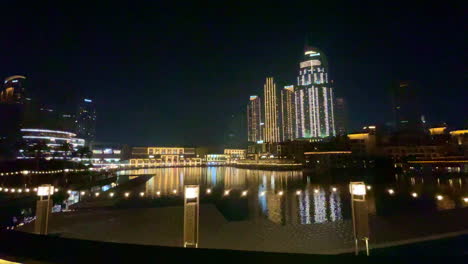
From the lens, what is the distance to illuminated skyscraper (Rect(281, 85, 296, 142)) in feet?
498

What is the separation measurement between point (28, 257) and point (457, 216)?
13.4 m

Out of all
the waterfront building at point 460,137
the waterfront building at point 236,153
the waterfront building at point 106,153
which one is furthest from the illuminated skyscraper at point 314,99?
the waterfront building at point 106,153

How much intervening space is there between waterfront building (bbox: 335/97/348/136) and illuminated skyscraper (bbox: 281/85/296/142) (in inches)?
Result: 966

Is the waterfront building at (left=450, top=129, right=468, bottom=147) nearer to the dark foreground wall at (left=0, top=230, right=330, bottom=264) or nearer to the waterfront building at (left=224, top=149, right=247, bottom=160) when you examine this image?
the dark foreground wall at (left=0, top=230, right=330, bottom=264)

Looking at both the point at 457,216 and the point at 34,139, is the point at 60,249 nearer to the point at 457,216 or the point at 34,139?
the point at 457,216

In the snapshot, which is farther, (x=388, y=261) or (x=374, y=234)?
(x=374, y=234)

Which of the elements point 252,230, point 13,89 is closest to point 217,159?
point 13,89

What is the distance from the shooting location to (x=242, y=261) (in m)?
3.45

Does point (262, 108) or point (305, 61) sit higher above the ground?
point (305, 61)

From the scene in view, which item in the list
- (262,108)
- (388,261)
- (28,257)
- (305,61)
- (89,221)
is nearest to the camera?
(388,261)

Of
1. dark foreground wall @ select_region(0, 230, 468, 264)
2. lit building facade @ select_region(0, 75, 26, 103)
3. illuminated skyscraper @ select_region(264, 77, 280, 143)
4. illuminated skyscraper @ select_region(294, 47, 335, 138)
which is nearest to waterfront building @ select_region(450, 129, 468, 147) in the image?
illuminated skyscraper @ select_region(294, 47, 335, 138)

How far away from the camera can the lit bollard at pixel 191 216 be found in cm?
551

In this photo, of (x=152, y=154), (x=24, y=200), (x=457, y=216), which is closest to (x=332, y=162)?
(x=457, y=216)

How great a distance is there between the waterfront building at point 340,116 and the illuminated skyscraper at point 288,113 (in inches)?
966
